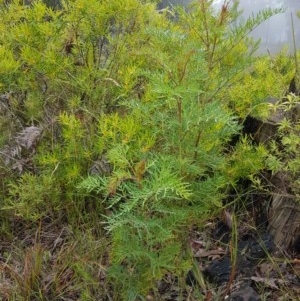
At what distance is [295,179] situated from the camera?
2.46 metres

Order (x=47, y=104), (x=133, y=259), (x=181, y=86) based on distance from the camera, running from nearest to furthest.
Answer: (x=181, y=86)
(x=133, y=259)
(x=47, y=104)

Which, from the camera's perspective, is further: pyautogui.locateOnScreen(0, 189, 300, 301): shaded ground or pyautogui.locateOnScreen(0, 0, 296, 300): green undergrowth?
pyautogui.locateOnScreen(0, 189, 300, 301): shaded ground

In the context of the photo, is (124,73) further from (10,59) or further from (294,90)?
(294,90)

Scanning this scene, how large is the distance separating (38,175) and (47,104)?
17.6 inches

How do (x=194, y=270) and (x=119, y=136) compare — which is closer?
(x=119, y=136)

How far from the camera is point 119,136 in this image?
2154 millimetres

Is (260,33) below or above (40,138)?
Result: above

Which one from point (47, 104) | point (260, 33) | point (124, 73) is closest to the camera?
point (124, 73)

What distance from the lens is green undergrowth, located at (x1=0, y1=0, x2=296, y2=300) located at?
1855mm

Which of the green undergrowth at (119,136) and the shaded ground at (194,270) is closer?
the green undergrowth at (119,136)

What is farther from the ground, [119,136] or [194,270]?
[119,136]

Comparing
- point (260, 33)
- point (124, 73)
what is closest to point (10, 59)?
point (124, 73)

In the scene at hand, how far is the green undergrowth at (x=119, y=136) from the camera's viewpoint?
1855 millimetres

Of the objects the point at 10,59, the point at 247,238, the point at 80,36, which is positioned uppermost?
the point at 80,36
